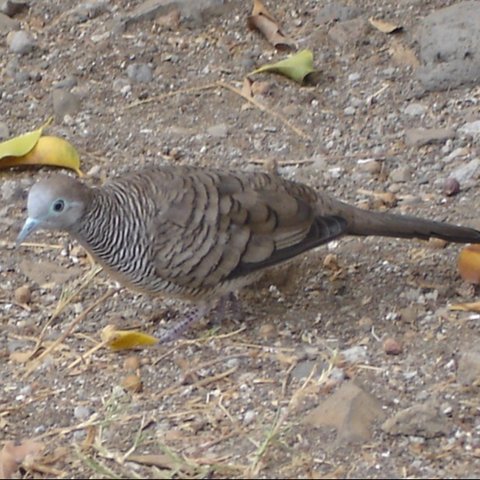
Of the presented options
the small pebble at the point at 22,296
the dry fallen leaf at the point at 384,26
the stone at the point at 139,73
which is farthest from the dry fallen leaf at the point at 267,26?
the small pebble at the point at 22,296

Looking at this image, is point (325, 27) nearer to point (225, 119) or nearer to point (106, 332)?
point (225, 119)

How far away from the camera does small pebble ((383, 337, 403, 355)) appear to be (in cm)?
495

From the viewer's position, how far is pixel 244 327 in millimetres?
5324

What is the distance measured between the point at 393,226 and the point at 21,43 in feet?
8.52

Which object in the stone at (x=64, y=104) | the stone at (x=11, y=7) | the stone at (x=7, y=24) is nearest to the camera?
the stone at (x=64, y=104)

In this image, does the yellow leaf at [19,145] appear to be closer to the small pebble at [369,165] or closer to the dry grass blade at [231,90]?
the dry grass blade at [231,90]

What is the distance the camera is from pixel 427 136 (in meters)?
6.34

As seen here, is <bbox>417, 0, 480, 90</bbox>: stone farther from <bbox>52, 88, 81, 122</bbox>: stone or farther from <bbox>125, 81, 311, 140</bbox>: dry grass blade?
<bbox>52, 88, 81, 122</bbox>: stone

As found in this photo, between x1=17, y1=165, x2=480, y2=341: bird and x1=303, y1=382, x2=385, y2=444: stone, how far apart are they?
0.80 metres

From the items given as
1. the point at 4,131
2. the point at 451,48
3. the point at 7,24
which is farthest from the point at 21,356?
the point at 7,24

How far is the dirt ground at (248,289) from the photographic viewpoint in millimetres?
4414

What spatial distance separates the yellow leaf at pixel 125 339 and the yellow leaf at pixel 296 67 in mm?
2014

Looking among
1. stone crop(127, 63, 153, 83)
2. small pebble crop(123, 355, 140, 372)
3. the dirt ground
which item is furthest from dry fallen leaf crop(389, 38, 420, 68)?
small pebble crop(123, 355, 140, 372)

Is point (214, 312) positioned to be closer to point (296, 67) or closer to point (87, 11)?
point (296, 67)
